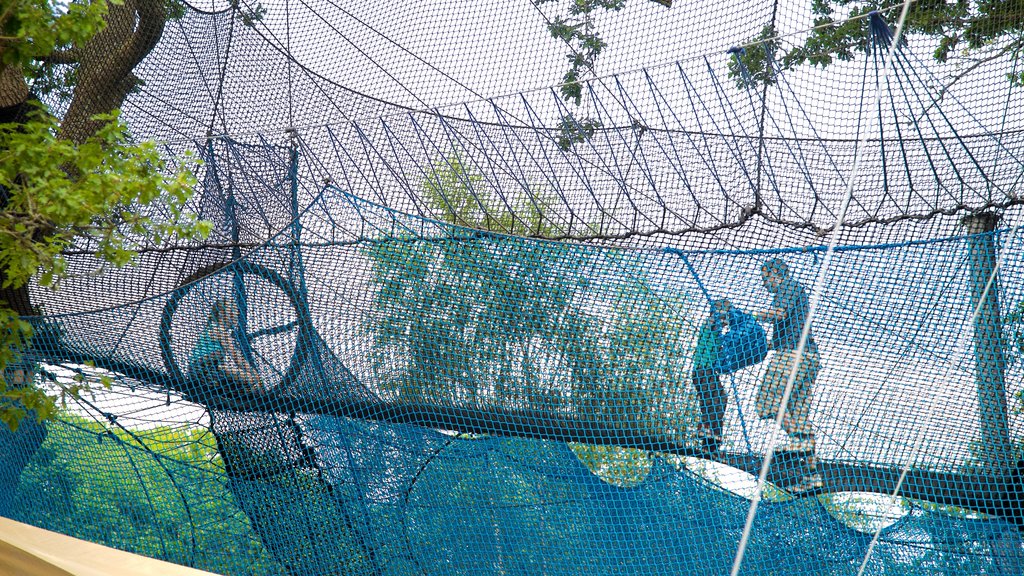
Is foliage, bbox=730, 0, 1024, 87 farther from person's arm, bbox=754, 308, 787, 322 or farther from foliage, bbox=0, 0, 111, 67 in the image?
foliage, bbox=0, 0, 111, 67

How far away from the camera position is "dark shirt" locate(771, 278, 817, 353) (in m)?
3.31

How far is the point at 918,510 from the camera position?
3.41m

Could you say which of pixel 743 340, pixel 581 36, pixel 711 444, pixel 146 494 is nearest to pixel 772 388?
pixel 743 340

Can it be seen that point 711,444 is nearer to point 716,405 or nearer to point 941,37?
point 716,405

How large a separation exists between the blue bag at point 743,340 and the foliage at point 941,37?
3.07 ft

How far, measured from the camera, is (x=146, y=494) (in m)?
4.45

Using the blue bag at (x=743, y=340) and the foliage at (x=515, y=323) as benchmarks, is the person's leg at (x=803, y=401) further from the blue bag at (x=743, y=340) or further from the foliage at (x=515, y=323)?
the foliage at (x=515, y=323)

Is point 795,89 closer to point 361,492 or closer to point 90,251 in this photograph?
point 361,492

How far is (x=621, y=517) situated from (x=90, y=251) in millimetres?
3168

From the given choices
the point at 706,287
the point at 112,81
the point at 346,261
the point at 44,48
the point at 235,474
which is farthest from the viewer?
the point at 112,81

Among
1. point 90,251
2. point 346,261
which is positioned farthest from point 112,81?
point 346,261

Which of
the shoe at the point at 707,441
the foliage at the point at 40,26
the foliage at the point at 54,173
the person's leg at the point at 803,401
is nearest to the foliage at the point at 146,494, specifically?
the foliage at the point at 54,173

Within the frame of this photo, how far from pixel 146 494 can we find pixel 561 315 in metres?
2.46

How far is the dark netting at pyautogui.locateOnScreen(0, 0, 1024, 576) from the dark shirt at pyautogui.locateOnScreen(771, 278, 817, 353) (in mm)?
24
